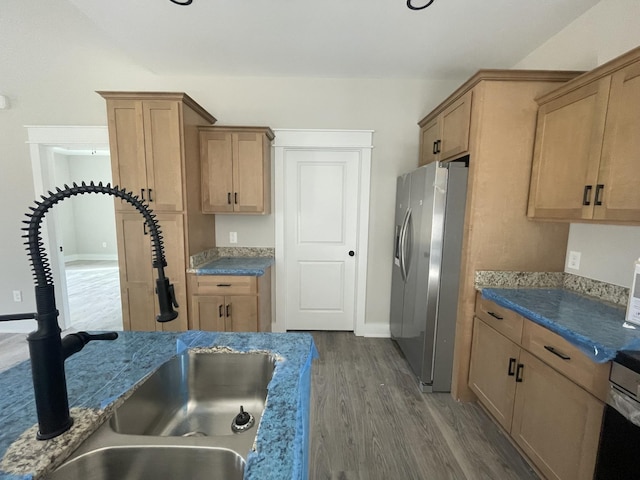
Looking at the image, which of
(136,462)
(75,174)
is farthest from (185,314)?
(75,174)

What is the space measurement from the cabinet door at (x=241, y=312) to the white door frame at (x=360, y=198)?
653 mm

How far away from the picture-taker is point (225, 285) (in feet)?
8.15

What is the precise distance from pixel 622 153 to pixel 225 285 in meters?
2.71

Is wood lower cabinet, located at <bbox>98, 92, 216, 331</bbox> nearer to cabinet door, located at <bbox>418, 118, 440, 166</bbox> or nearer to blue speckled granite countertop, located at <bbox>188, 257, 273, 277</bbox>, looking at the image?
blue speckled granite countertop, located at <bbox>188, 257, 273, 277</bbox>

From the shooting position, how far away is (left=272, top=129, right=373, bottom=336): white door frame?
296 cm

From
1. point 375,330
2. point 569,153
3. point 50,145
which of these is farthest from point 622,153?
point 50,145

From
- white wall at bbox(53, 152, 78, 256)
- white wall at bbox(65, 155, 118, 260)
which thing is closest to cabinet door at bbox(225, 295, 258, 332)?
white wall at bbox(65, 155, 118, 260)

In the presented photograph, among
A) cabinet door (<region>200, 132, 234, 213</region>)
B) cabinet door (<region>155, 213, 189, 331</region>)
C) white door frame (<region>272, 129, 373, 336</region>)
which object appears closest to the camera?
cabinet door (<region>155, 213, 189, 331</region>)

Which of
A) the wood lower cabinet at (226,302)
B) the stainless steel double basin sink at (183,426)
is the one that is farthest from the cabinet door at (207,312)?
the stainless steel double basin sink at (183,426)

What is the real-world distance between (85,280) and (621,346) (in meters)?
7.28

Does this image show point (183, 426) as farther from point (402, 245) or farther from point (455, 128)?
point (455, 128)

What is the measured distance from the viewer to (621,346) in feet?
3.71

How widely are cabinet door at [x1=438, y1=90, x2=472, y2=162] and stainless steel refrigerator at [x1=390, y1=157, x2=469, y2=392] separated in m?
0.15

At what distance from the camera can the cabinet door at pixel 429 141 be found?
2.50 meters
